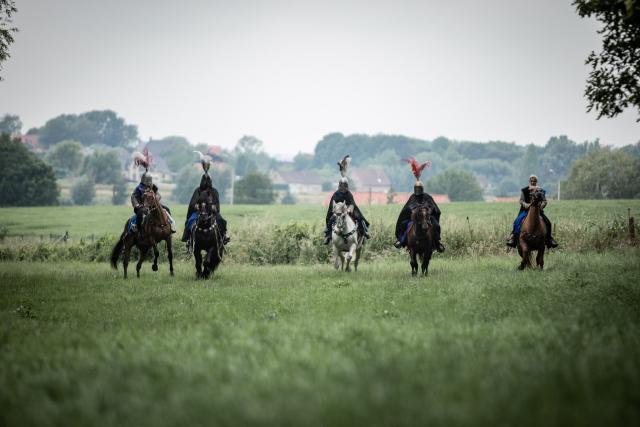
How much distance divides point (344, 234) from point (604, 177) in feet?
261

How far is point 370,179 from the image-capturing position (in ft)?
507

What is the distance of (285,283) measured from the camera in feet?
53.7

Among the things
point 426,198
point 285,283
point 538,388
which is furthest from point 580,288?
point 538,388

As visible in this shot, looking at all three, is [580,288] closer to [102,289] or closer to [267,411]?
[267,411]

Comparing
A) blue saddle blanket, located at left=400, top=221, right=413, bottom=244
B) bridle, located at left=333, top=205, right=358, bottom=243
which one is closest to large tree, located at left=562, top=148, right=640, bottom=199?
blue saddle blanket, located at left=400, top=221, right=413, bottom=244

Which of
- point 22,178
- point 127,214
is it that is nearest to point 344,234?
point 127,214

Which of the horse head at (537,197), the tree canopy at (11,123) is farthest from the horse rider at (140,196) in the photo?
the tree canopy at (11,123)

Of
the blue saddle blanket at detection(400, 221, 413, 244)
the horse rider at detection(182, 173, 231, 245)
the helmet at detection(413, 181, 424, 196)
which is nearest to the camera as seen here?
the horse rider at detection(182, 173, 231, 245)

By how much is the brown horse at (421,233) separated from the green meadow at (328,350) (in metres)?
1.26

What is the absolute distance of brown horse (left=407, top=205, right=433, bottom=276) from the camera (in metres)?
17.2

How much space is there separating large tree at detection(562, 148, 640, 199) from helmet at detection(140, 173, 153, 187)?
78209 millimetres

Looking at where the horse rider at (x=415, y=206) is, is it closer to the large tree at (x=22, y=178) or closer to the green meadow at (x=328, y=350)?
the green meadow at (x=328, y=350)

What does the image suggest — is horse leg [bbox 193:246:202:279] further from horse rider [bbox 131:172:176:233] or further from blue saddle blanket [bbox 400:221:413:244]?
blue saddle blanket [bbox 400:221:413:244]

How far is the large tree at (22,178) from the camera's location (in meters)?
72.6
